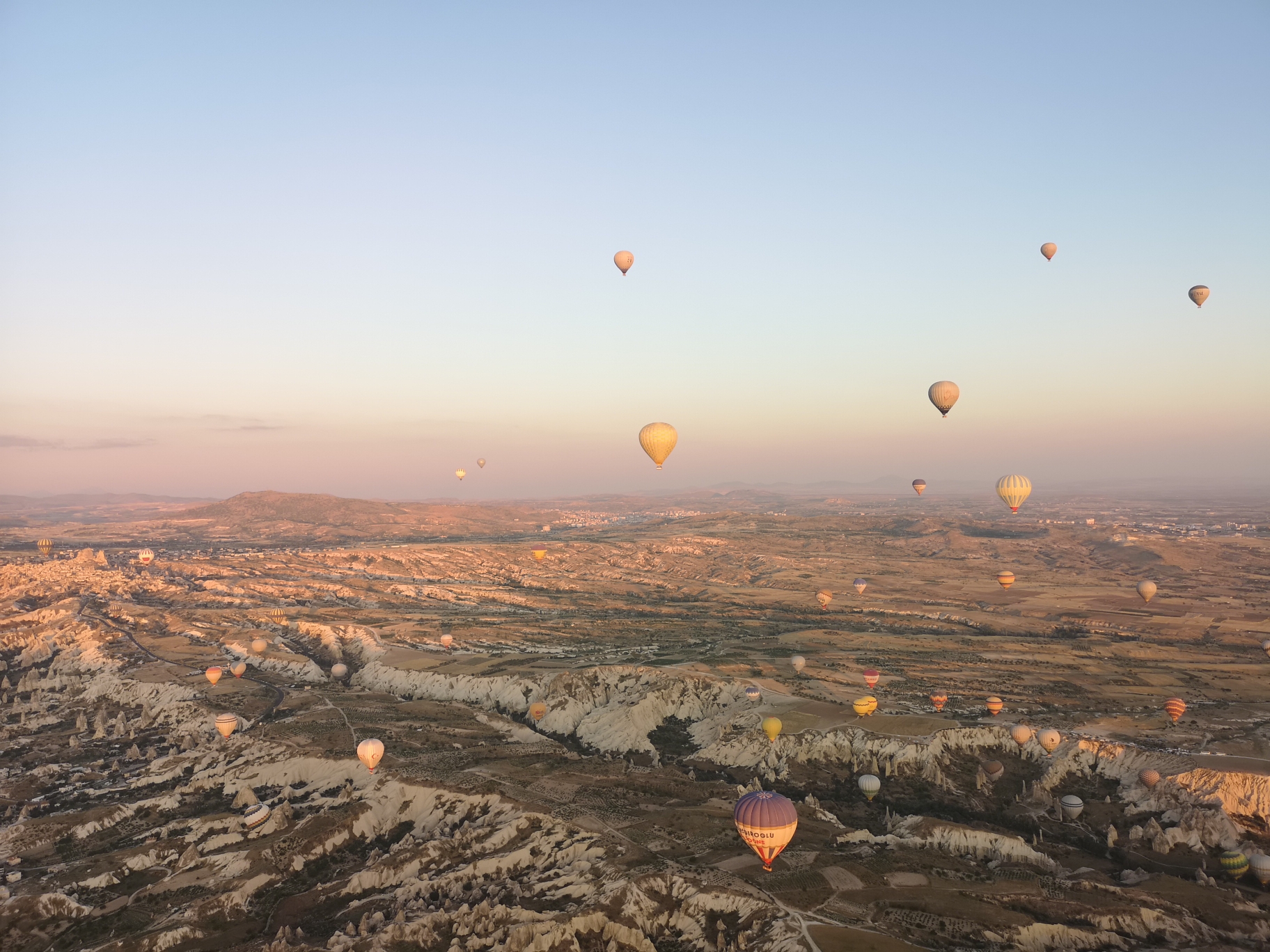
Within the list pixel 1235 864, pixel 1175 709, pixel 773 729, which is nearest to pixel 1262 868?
pixel 1235 864

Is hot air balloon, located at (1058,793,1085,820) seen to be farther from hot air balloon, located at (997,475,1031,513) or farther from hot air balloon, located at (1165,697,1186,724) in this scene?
hot air balloon, located at (997,475,1031,513)

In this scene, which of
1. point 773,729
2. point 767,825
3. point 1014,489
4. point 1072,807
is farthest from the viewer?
point 1014,489

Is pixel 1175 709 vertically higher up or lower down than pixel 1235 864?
higher up

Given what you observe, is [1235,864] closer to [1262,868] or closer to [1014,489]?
[1262,868]

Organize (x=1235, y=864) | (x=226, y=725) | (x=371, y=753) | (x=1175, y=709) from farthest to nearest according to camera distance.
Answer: (x=226, y=725)
(x=1175, y=709)
(x=371, y=753)
(x=1235, y=864)

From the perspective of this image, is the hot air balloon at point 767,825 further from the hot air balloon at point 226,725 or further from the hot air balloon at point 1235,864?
the hot air balloon at point 226,725

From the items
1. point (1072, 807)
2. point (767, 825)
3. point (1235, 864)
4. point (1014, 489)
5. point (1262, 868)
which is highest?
point (1014, 489)
